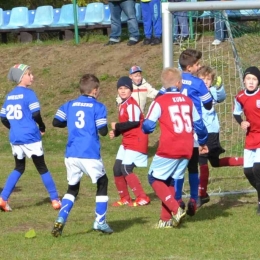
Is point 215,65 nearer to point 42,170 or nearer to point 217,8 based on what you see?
point 217,8

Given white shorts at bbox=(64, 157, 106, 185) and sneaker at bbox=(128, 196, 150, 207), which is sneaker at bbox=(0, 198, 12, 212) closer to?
sneaker at bbox=(128, 196, 150, 207)

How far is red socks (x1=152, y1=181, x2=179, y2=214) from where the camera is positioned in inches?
349

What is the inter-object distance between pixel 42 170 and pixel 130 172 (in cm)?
112

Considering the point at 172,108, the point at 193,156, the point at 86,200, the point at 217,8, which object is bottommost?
the point at 86,200

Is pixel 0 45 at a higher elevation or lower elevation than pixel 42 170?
higher

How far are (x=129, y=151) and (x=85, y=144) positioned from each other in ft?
7.54

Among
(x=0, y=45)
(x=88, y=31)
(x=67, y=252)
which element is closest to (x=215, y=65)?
(x=67, y=252)

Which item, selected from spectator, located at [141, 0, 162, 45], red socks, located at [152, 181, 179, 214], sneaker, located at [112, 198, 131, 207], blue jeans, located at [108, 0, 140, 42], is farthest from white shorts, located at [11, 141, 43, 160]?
blue jeans, located at [108, 0, 140, 42]

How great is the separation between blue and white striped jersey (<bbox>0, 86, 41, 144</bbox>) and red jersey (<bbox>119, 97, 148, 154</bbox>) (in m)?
1.08

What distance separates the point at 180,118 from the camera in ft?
29.1

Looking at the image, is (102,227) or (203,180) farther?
(203,180)

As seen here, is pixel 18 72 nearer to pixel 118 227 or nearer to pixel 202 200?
pixel 118 227

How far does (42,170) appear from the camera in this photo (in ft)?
35.7

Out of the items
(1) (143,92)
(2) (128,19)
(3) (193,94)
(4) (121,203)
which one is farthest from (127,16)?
(3) (193,94)
